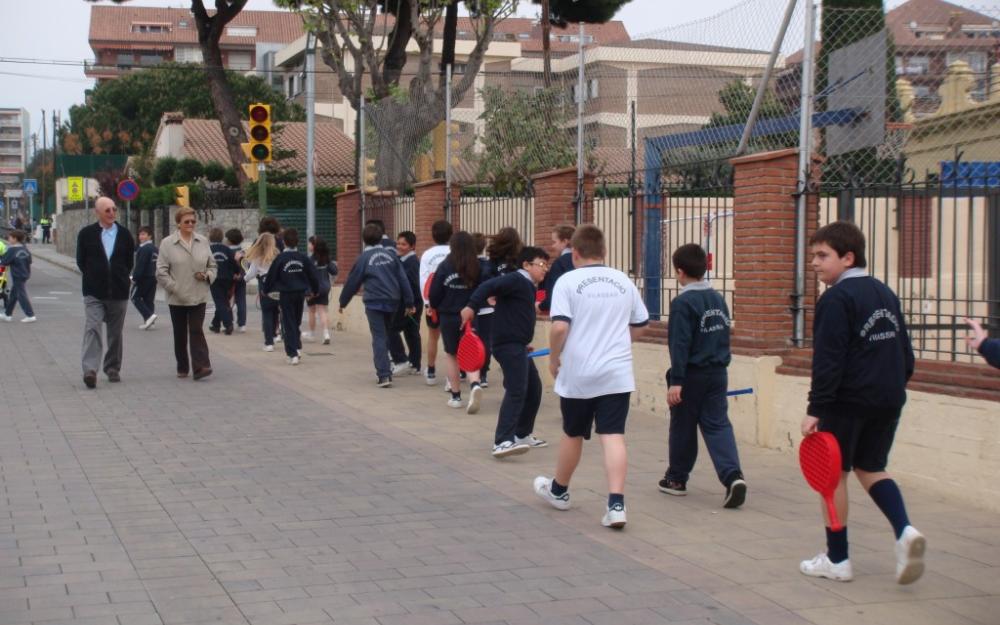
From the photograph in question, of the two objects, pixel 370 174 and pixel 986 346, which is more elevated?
pixel 370 174

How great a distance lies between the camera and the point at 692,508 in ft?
24.7

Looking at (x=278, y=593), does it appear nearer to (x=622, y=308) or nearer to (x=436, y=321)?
(x=622, y=308)

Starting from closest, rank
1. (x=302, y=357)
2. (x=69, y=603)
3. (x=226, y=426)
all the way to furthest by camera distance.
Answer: (x=69, y=603)
(x=226, y=426)
(x=302, y=357)

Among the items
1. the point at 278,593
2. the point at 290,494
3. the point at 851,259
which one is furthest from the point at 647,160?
the point at 278,593

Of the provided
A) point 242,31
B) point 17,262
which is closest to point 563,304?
point 17,262

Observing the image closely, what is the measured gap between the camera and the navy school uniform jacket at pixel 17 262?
827 inches

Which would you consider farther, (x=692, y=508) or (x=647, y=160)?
(x=647, y=160)

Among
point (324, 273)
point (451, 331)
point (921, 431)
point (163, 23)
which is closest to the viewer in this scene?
point (921, 431)

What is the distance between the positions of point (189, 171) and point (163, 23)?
267 feet

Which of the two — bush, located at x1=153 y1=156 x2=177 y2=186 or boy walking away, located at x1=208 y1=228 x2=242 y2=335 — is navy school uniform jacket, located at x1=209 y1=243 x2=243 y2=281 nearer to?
boy walking away, located at x1=208 y1=228 x2=242 y2=335

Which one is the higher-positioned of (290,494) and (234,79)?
(234,79)

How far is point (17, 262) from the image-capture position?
21.0 metres

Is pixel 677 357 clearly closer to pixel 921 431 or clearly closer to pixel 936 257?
pixel 921 431

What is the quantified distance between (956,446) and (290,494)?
13.5ft
